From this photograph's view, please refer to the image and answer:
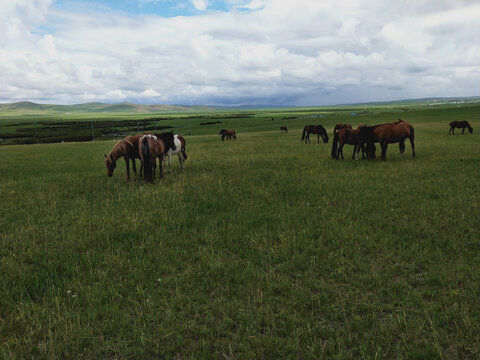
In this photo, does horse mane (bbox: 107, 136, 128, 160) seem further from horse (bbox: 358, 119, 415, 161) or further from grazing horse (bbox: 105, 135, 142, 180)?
horse (bbox: 358, 119, 415, 161)

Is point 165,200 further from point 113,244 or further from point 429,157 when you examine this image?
point 429,157

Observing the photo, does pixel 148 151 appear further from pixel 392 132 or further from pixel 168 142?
pixel 392 132

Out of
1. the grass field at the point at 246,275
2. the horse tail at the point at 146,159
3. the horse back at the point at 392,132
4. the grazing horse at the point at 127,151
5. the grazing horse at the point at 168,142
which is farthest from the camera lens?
the horse back at the point at 392,132

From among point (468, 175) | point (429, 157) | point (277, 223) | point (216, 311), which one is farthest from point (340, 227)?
point (429, 157)

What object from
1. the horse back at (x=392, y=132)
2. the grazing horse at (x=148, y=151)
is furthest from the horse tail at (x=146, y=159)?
the horse back at (x=392, y=132)

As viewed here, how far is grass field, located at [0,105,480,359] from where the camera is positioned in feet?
11.0

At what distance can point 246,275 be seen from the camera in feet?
15.5

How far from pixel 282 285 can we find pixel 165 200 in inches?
231

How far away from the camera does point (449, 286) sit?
13.8ft

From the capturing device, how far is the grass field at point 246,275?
3350 mm

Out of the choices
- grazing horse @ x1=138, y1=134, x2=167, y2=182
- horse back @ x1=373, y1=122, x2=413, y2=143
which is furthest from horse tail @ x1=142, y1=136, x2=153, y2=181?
horse back @ x1=373, y1=122, x2=413, y2=143

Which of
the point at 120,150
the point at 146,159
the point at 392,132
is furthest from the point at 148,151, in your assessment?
the point at 392,132

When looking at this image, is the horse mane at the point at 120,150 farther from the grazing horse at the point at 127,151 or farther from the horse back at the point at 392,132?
the horse back at the point at 392,132

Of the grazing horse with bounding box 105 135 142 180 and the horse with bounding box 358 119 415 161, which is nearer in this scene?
the grazing horse with bounding box 105 135 142 180
